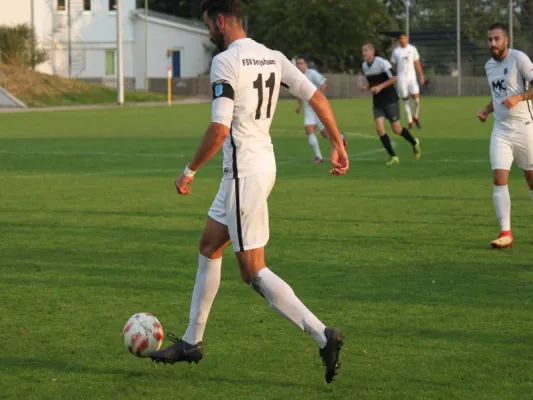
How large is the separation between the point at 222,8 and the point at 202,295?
1.70m

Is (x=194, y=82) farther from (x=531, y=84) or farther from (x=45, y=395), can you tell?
(x=45, y=395)

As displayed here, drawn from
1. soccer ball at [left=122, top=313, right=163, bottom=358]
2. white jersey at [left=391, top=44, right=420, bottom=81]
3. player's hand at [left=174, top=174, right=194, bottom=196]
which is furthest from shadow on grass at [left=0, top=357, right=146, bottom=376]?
white jersey at [left=391, top=44, right=420, bottom=81]

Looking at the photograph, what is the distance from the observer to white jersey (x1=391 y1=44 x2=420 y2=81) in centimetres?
3425

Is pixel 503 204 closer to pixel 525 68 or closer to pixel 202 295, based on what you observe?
pixel 525 68

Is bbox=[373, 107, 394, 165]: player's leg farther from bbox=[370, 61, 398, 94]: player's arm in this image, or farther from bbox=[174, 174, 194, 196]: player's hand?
bbox=[174, 174, 194, 196]: player's hand

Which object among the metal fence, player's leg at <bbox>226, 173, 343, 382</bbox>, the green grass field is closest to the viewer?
player's leg at <bbox>226, 173, 343, 382</bbox>

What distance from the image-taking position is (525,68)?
37.1ft

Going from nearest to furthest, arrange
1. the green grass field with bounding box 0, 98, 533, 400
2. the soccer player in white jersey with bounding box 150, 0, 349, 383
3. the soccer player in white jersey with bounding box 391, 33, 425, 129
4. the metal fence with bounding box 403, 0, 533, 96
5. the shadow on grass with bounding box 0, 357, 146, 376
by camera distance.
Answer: the soccer player in white jersey with bounding box 150, 0, 349, 383
the green grass field with bounding box 0, 98, 533, 400
the shadow on grass with bounding box 0, 357, 146, 376
the soccer player in white jersey with bounding box 391, 33, 425, 129
the metal fence with bounding box 403, 0, 533, 96

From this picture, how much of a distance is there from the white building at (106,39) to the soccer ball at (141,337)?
6953cm

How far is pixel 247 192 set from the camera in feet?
21.1

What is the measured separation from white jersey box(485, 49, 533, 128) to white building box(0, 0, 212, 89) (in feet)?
215

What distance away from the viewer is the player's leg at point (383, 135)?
68.6 feet

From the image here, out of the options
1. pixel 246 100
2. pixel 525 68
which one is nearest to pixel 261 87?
pixel 246 100

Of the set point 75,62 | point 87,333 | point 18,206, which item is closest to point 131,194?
point 18,206
